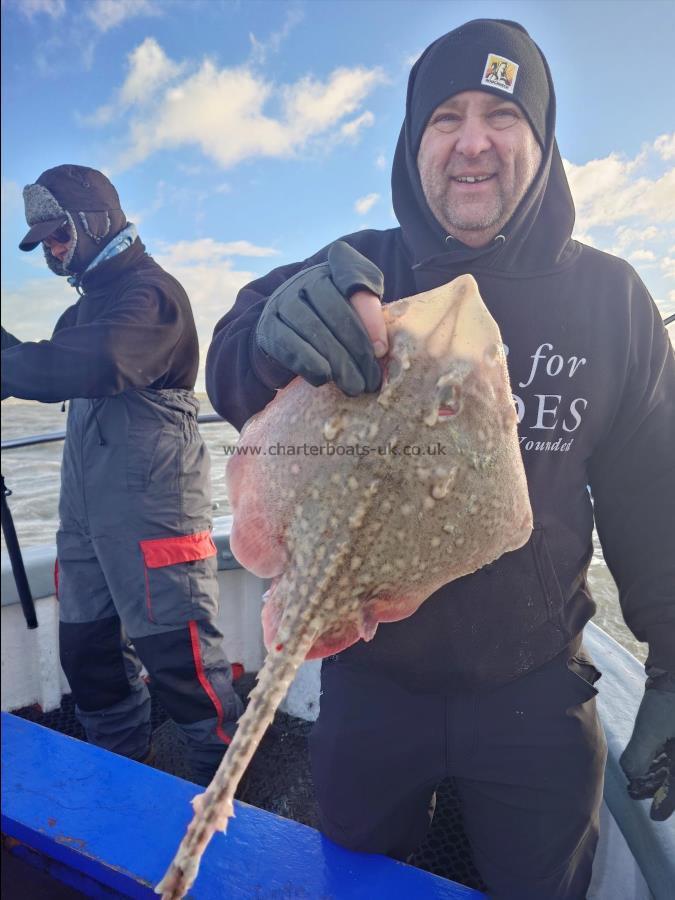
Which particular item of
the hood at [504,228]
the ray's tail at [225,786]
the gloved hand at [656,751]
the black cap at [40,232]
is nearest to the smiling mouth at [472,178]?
the hood at [504,228]

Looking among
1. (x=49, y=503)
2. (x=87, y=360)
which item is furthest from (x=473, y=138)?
(x=49, y=503)

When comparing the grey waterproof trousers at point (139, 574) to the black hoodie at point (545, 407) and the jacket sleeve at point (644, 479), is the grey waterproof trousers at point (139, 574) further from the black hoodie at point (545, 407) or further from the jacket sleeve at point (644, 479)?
the jacket sleeve at point (644, 479)

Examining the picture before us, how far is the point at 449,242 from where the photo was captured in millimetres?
1886

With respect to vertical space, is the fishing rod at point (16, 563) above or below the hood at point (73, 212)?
below

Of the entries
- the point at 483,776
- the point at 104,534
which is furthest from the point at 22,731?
the point at 483,776

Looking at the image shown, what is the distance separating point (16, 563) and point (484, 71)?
3746 millimetres

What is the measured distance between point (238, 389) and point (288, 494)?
48cm

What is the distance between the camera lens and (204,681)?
9.91 feet

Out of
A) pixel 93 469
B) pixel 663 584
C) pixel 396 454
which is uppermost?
pixel 396 454

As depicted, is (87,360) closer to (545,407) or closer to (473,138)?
(473,138)

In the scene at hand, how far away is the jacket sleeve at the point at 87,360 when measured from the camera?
2787 mm

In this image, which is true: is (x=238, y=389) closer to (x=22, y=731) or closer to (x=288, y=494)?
(x=288, y=494)

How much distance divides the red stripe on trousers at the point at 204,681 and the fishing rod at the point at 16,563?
47.8 inches

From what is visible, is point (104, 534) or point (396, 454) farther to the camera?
point (104, 534)
